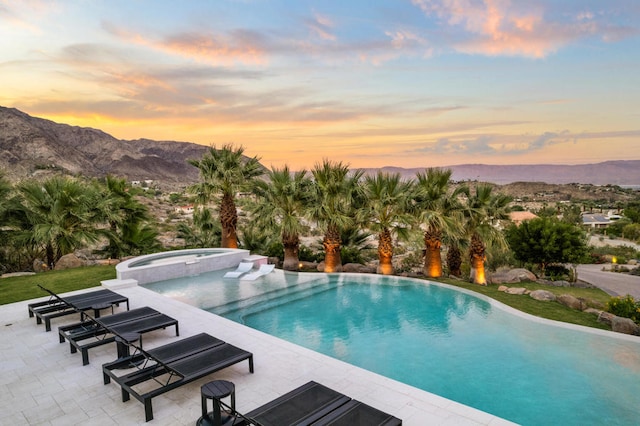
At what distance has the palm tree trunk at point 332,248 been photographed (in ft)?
46.1

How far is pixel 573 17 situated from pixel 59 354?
22857 mm

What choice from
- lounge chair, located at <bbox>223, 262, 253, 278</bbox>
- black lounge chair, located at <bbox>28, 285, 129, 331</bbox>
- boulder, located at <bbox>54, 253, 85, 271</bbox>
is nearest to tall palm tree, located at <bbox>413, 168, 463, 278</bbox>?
lounge chair, located at <bbox>223, 262, 253, 278</bbox>

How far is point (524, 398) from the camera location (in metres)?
5.56

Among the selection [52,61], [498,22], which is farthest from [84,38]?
[498,22]

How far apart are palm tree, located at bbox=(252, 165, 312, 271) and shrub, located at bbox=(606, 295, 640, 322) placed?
9.92 meters

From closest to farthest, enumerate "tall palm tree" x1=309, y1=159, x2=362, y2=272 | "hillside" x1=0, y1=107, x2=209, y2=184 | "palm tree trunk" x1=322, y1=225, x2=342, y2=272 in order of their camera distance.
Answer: "tall palm tree" x1=309, y1=159, x2=362, y2=272
"palm tree trunk" x1=322, y1=225, x2=342, y2=272
"hillside" x1=0, y1=107, x2=209, y2=184

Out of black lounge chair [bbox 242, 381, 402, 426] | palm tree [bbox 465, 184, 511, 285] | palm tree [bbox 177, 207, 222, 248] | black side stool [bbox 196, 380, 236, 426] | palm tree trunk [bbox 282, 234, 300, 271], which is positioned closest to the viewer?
black lounge chair [bbox 242, 381, 402, 426]

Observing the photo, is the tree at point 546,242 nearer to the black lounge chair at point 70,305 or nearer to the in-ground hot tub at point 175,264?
the in-ground hot tub at point 175,264

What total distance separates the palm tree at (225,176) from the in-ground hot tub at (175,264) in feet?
6.22

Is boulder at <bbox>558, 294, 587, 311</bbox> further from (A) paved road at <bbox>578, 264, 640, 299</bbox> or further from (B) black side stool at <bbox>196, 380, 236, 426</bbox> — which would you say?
(A) paved road at <bbox>578, 264, 640, 299</bbox>

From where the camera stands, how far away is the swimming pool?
555 centimetres

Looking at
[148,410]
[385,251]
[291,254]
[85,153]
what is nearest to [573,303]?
[385,251]

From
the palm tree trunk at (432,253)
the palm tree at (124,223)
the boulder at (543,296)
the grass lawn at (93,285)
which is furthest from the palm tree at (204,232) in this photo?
the boulder at (543,296)

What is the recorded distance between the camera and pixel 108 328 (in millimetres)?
6258
